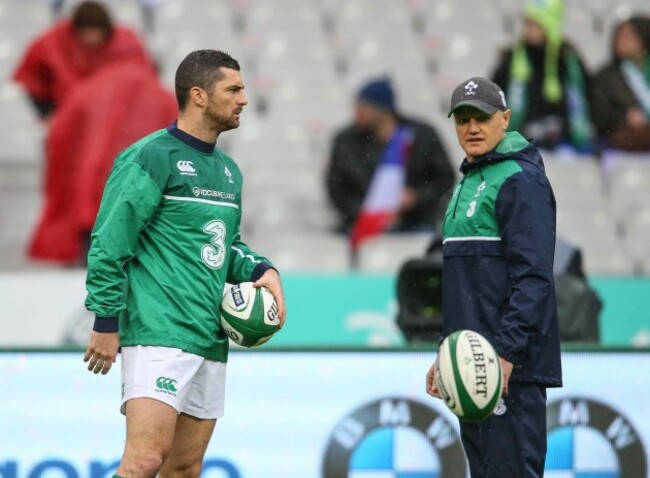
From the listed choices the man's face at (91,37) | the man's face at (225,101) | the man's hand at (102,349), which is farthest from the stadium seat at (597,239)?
the man's hand at (102,349)

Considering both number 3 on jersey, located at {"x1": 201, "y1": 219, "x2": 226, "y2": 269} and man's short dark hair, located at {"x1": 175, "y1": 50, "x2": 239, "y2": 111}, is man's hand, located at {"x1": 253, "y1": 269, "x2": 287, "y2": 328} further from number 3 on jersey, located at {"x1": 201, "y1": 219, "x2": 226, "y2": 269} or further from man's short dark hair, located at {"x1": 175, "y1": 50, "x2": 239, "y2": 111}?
man's short dark hair, located at {"x1": 175, "y1": 50, "x2": 239, "y2": 111}

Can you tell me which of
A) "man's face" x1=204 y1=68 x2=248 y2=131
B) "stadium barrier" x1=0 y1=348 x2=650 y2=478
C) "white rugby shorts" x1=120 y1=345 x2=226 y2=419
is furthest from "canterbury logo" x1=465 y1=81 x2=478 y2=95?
"stadium barrier" x1=0 y1=348 x2=650 y2=478

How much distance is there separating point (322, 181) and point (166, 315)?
4.00 metres

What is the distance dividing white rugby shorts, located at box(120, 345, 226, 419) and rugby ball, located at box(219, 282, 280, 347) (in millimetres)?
155

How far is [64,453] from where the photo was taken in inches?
222

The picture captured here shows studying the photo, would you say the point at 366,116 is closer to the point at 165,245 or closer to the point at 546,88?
the point at 546,88

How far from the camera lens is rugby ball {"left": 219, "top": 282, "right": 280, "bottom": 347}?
14.7 ft

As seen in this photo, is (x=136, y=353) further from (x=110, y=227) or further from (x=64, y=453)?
(x=64, y=453)

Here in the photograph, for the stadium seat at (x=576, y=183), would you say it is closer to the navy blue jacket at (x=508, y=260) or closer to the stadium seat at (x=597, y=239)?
the stadium seat at (x=597, y=239)

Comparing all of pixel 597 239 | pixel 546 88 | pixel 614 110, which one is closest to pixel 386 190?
pixel 546 88

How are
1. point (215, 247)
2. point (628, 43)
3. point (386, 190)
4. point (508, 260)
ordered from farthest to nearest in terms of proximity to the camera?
point (628, 43)
point (386, 190)
point (215, 247)
point (508, 260)

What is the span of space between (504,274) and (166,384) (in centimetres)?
120

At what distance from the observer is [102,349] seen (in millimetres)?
4258

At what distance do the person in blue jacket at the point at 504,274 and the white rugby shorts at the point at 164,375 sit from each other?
888mm
